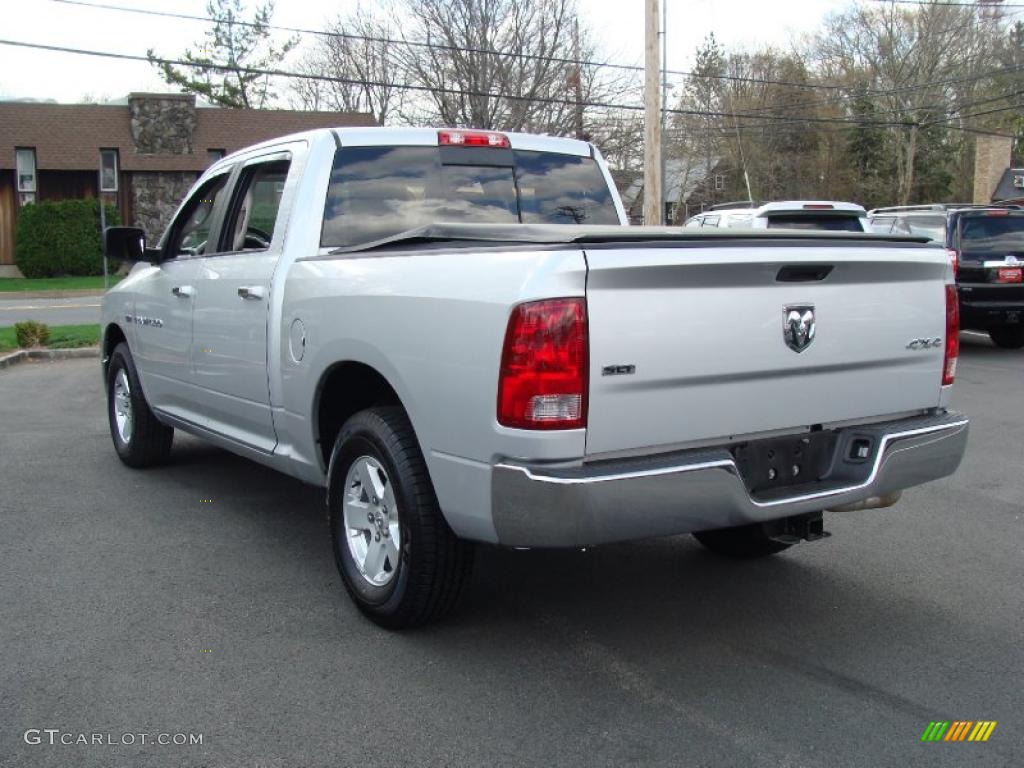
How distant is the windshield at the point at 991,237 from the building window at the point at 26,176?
101ft

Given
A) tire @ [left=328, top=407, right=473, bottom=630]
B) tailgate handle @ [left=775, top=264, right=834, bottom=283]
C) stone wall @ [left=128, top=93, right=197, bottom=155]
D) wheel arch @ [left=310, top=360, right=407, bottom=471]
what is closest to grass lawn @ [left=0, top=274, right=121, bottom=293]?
stone wall @ [left=128, top=93, right=197, bottom=155]

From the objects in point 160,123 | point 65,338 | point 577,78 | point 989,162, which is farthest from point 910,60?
point 65,338

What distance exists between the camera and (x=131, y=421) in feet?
23.0

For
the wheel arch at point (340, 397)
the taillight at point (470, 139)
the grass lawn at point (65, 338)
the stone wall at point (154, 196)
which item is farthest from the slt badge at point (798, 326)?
the stone wall at point (154, 196)

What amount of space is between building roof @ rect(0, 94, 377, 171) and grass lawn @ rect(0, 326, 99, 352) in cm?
1950

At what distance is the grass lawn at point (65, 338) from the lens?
14.5 metres

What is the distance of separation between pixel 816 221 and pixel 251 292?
8.81m

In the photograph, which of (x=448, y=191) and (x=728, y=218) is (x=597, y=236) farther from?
(x=728, y=218)

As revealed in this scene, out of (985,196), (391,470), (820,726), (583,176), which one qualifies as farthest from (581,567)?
(985,196)

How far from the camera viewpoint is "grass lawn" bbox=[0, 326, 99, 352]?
47.6ft

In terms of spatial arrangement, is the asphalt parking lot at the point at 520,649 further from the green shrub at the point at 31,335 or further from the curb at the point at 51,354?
the green shrub at the point at 31,335

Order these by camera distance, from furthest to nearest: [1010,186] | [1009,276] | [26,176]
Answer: [1010,186]
[26,176]
[1009,276]

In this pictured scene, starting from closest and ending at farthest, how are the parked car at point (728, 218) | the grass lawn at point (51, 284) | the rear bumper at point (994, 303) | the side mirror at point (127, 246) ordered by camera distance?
the side mirror at point (127, 246) → the parked car at point (728, 218) → the rear bumper at point (994, 303) → the grass lawn at point (51, 284)

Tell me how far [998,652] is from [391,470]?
8.04 ft
